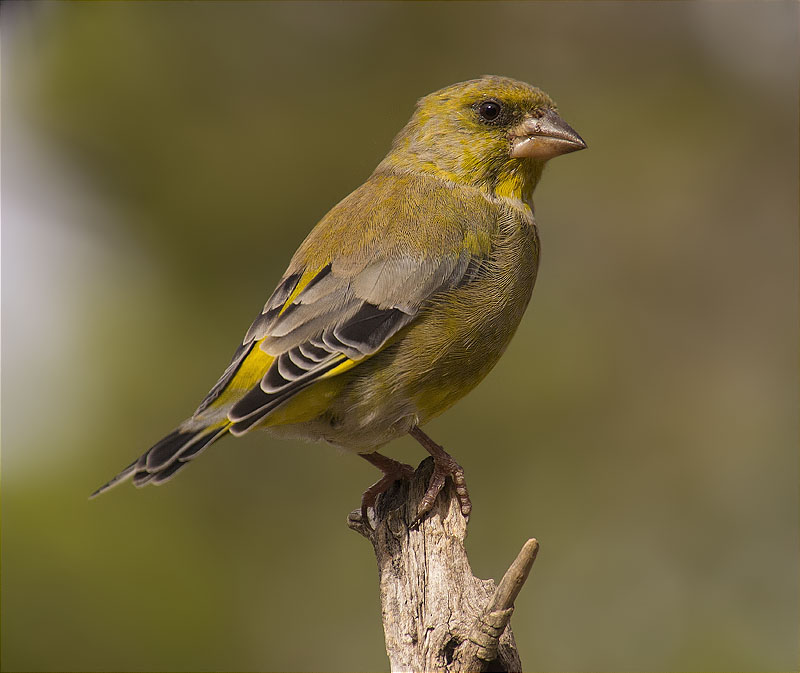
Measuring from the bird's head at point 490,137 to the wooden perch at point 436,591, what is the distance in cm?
140

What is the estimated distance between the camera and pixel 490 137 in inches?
163

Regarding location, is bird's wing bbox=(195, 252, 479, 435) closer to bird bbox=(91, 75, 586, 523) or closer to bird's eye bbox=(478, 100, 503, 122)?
bird bbox=(91, 75, 586, 523)

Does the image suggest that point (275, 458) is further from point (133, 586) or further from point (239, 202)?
point (239, 202)

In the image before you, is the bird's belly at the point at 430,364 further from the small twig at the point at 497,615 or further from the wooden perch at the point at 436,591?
the small twig at the point at 497,615

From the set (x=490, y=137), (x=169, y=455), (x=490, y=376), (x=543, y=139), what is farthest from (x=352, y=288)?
(x=490, y=376)

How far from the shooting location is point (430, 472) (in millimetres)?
3463

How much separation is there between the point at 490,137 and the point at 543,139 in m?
0.24

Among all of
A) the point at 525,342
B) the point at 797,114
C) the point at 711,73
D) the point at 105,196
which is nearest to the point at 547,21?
the point at 711,73

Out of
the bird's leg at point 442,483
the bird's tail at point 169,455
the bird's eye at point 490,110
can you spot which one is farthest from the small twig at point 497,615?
the bird's eye at point 490,110

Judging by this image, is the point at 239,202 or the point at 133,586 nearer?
the point at 133,586

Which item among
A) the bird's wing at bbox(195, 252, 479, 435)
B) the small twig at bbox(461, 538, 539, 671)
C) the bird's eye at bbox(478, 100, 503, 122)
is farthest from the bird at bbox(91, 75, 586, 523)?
the small twig at bbox(461, 538, 539, 671)

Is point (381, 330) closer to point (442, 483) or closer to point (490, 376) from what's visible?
point (442, 483)

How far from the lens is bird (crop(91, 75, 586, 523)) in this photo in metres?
3.18

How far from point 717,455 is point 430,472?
515 cm
